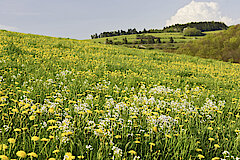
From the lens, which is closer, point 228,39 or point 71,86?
point 71,86

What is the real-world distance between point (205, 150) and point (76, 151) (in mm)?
1967

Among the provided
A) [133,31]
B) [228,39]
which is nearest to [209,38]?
[228,39]

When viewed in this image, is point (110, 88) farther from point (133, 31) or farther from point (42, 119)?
point (133, 31)

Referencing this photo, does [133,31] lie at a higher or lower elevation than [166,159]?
higher

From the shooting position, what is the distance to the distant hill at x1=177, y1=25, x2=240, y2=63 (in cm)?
4184

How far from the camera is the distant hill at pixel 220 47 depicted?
137 feet

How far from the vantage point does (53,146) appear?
2.24m

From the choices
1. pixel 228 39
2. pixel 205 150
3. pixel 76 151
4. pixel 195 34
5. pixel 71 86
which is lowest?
pixel 205 150

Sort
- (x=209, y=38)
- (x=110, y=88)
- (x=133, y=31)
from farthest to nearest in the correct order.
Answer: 1. (x=133, y=31)
2. (x=209, y=38)
3. (x=110, y=88)

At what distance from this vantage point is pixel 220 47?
4578cm

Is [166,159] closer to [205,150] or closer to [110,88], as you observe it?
[205,150]

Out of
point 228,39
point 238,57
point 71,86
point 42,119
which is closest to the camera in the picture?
point 42,119

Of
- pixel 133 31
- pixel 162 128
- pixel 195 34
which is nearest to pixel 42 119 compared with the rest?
pixel 162 128

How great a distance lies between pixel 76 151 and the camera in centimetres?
233
